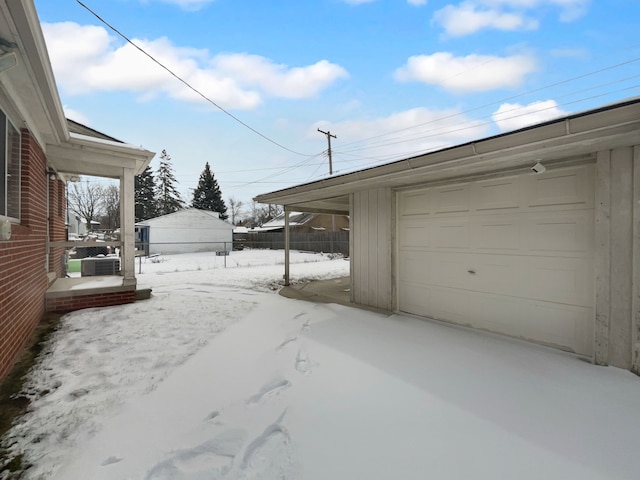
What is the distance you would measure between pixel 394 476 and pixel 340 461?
1.06 feet

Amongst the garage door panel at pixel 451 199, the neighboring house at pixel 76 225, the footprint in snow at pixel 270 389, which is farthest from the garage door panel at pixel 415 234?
the neighboring house at pixel 76 225

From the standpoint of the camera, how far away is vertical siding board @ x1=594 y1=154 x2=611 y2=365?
122 inches

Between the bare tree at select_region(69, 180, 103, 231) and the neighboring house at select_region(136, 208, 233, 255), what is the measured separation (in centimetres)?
1437

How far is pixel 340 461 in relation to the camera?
1.81 m

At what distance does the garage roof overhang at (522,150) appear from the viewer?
2.59 metres

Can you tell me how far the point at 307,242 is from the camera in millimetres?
23641

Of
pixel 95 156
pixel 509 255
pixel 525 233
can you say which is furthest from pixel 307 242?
pixel 525 233

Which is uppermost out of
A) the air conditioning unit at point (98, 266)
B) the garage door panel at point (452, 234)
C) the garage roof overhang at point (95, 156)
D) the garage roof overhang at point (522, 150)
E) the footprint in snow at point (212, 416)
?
the garage roof overhang at point (95, 156)

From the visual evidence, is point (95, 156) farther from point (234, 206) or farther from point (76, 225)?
point (234, 206)


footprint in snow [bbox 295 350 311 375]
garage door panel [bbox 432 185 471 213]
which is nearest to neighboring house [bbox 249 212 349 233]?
garage door panel [bbox 432 185 471 213]

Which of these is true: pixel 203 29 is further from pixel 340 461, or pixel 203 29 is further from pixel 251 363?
pixel 340 461

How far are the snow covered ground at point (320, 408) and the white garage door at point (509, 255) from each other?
37cm

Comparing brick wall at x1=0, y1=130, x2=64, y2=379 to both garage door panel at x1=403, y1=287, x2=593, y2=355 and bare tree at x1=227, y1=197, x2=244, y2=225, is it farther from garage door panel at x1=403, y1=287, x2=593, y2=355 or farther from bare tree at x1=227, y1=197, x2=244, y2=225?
bare tree at x1=227, y1=197, x2=244, y2=225

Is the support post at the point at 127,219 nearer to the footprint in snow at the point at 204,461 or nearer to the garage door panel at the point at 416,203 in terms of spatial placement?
the footprint in snow at the point at 204,461
